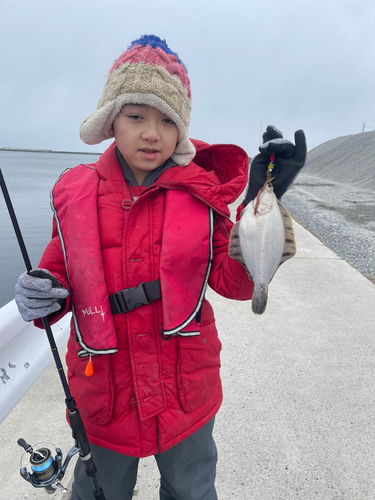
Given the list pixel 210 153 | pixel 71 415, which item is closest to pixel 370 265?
pixel 210 153

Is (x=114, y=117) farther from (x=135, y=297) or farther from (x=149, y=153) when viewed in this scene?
(x=135, y=297)

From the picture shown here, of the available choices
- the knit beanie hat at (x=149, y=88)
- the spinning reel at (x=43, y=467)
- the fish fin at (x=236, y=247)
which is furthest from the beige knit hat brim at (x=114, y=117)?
the spinning reel at (x=43, y=467)

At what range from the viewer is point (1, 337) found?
7.29 ft

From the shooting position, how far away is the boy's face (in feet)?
4.78

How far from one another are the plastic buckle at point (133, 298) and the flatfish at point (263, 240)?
18.8 inches

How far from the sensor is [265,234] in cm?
116

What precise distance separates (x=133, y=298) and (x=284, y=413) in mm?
1679

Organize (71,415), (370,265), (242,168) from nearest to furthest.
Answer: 1. (71,415)
2. (242,168)
3. (370,265)

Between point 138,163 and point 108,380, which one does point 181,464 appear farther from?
point 138,163

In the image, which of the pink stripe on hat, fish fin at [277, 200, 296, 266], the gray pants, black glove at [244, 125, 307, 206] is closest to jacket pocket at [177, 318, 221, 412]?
the gray pants

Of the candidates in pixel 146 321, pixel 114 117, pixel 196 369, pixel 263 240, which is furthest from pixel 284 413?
pixel 114 117

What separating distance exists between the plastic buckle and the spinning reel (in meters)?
0.68

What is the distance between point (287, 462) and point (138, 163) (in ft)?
6.66

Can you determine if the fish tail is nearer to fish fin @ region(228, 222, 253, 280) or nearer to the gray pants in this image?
fish fin @ region(228, 222, 253, 280)
